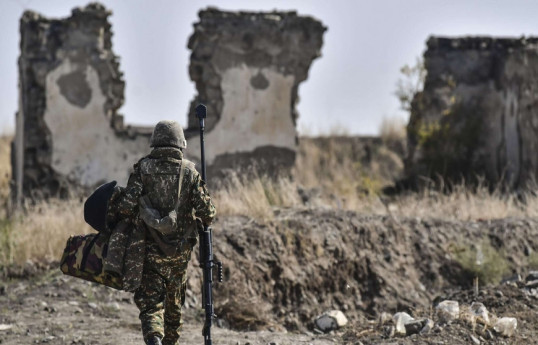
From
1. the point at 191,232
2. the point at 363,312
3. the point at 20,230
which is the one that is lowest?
the point at 363,312

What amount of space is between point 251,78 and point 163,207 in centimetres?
934

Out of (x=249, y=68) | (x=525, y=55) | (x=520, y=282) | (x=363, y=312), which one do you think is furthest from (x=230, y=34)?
(x=520, y=282)

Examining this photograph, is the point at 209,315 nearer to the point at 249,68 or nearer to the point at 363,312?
the point at 363,312

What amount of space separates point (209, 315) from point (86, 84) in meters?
9.48

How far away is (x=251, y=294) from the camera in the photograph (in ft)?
35.5

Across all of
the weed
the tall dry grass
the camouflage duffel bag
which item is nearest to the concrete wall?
the tall dry grass

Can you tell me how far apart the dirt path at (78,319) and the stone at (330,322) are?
1.06 meters

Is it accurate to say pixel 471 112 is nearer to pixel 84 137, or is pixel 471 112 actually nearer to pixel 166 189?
pixel 84 137

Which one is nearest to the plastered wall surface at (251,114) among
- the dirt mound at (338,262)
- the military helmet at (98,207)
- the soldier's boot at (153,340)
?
the dirt mound at (338,262)

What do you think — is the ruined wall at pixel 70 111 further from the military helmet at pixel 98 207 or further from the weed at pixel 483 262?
the military helmet at pixel 98 207

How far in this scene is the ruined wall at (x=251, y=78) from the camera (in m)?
16.0

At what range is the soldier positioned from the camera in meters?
6.93

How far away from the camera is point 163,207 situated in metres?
6.98

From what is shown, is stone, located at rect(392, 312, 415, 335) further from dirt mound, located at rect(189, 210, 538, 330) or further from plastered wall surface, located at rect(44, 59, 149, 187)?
plastered wall surface, located at rect(44, 59, 149, 187)
